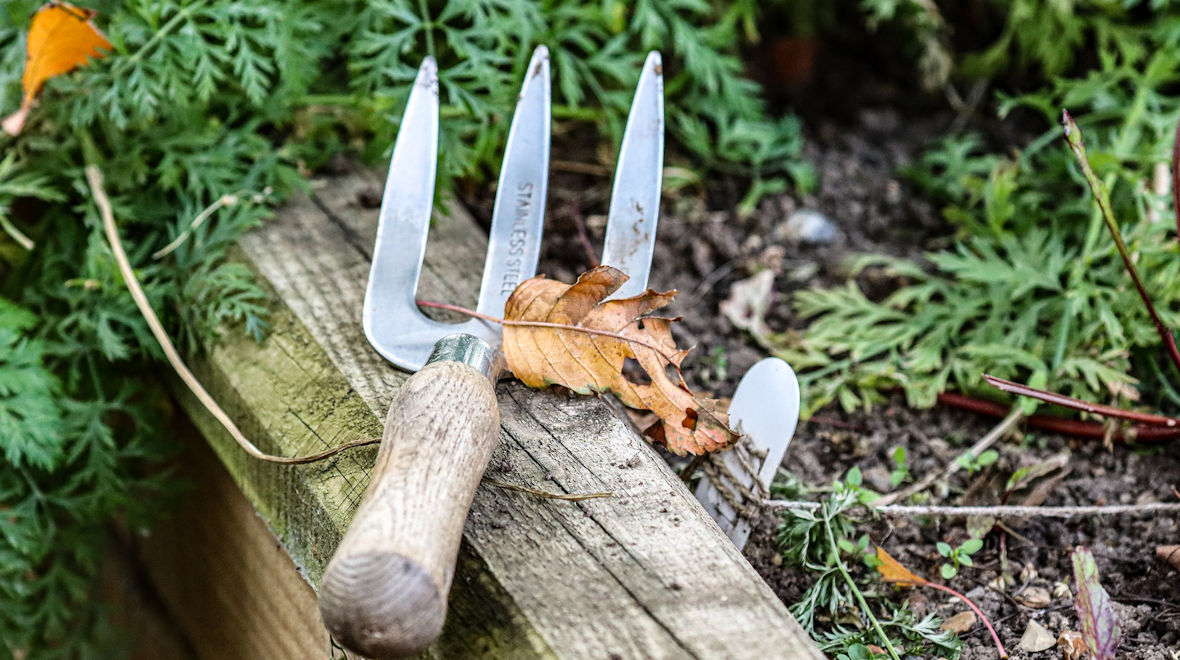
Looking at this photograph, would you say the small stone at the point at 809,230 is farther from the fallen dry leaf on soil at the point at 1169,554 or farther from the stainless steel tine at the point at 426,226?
the fallen dry leaf on soil at the point at 1169,554

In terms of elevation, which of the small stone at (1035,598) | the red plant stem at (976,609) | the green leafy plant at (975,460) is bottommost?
the small stone at (1035,598)

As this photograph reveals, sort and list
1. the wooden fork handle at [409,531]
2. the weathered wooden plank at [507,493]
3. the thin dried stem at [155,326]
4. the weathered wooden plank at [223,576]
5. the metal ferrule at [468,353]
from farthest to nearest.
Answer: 1. the weathered wooden plank at [223,576]
2. the thin dried stem at [155,326]
3. the metal ferrule at [468,353]
4. the weathered wooden plank at [507,493]
5. the wooden fork handle at [409,531]

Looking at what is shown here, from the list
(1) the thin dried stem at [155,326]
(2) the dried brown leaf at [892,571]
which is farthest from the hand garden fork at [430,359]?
(2) the dried brown leaf at [892,571]

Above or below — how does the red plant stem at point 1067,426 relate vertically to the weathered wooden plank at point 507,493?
below

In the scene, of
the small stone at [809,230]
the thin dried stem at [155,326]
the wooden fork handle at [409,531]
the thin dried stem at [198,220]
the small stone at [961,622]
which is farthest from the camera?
the small stone at [809,230]

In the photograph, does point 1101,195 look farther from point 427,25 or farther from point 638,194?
point 427,25

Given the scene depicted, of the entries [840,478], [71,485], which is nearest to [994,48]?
[840,478]

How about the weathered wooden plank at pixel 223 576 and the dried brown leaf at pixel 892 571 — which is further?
the weathered wooden plank at pixel 223 576

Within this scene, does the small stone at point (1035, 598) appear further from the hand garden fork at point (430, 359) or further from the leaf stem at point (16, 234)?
the leaf stem at point (16, 234)

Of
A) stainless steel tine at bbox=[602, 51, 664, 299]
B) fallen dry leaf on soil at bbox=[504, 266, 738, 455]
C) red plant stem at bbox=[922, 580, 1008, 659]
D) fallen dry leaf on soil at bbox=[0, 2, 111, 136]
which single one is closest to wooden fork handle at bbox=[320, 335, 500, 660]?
fallen dry leaf on soil at bbox=[504, 266, 738, 455]
